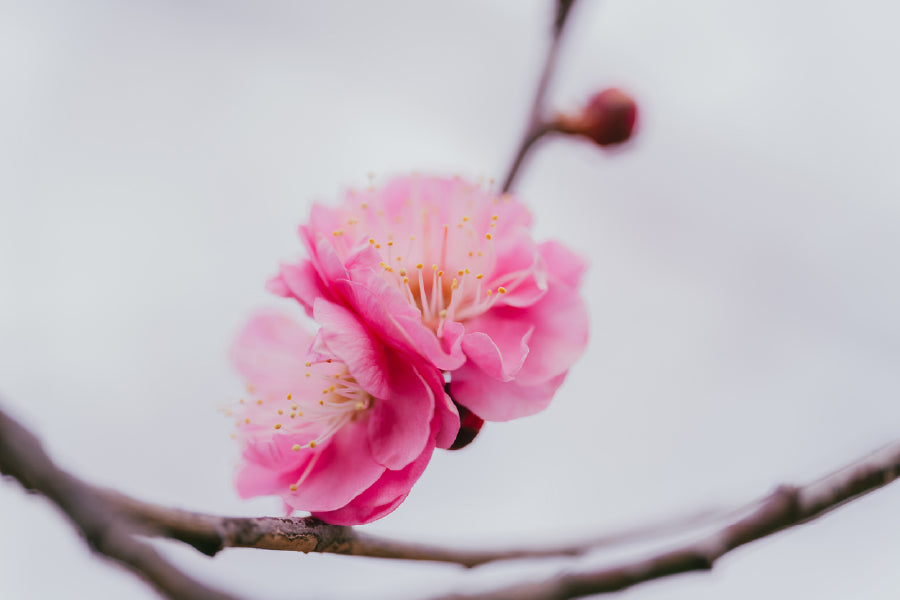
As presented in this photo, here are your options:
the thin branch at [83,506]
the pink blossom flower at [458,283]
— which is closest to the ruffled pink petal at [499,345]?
the pink blossom flower at [458,283]

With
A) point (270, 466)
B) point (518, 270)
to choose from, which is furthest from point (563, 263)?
point (270, 466)

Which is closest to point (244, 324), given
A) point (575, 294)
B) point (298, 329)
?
point (298, 329)

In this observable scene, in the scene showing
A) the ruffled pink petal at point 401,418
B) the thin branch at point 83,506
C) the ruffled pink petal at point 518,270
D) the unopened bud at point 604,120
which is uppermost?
the unopened bud at point 604,120

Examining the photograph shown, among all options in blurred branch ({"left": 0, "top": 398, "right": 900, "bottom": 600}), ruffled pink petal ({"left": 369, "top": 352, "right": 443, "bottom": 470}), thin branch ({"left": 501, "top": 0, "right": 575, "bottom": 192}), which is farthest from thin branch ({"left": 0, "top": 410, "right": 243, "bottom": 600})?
thin branch ({"left": 501, "top": 0, "right": 575, "bottom": 192})

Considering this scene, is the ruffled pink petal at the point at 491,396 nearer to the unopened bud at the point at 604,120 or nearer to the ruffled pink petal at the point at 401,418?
the ruffled pink petal at the point at 401,418

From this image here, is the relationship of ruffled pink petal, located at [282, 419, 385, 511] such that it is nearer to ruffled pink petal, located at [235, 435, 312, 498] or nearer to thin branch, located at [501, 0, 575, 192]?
ruffled pink petal, located at [235, 435, 312, 498]

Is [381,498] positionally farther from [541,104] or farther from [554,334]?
[541,104]
